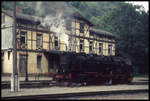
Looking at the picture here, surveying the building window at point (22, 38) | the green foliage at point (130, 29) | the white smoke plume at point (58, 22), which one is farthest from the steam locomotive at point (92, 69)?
the green foliage at point (130, 29)

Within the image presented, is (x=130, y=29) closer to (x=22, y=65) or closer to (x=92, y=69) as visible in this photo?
(x=22, y=65)

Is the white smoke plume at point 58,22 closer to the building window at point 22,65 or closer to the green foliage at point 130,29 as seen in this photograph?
the building window at point 22,65

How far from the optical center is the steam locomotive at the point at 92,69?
21578 mm

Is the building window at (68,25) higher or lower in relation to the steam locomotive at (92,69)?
higher

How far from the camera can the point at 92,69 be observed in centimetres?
2325

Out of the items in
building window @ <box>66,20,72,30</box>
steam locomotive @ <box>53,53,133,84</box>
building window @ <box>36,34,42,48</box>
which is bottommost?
steam locomotive @ <box>53,53,133,84</box>

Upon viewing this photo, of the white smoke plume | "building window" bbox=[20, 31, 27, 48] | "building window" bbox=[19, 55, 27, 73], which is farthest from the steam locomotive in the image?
"building window" bbox=[19, 55, 27, 73]

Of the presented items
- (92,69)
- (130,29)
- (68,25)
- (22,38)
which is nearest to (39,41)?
(22,38)

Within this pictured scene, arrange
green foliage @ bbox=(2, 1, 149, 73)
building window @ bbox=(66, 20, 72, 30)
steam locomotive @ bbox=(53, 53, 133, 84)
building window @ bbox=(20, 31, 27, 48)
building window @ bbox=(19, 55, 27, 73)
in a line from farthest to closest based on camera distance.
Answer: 1. green foliage @ bbox=(2, 1, 149, 73)
2. building window @ bbox=(66, 20, 72, 30)
3. building window @ bbox=(19, 55, 27, 73)
4. building window @ bbox=(20, 31, 27, 48)
5. steam locomotive @ bbox=(53, 53, 133, 84)

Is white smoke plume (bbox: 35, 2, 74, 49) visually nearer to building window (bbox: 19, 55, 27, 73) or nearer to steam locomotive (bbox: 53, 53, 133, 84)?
building window (bbox: 19, 55, 27, 73)

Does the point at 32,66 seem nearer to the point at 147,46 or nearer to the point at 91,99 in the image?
the point at 91,99

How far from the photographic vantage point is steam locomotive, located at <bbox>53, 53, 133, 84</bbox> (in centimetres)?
2158

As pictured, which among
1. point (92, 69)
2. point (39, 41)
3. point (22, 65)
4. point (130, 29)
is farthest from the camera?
point (130, 29)

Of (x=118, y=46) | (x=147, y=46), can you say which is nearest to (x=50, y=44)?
(x=118, y=46)
